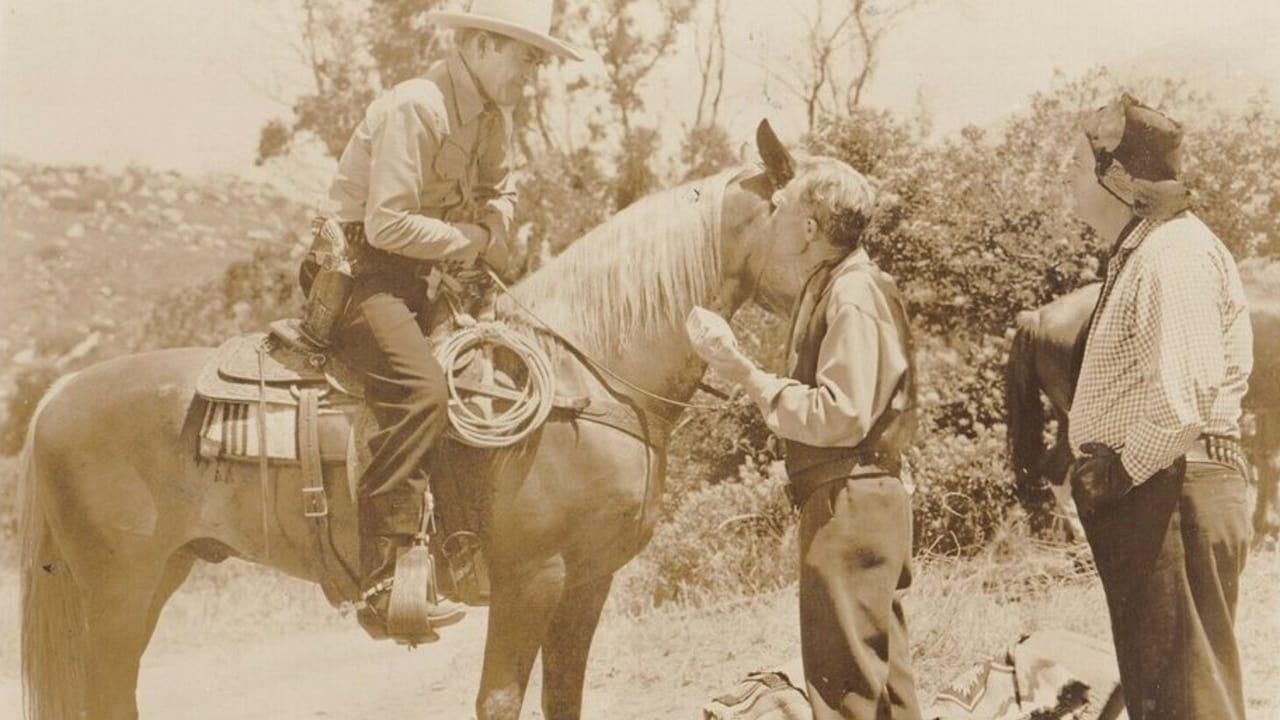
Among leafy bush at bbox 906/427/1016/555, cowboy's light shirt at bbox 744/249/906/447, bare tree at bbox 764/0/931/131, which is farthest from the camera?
bare tree at bbox 764/0/931/131

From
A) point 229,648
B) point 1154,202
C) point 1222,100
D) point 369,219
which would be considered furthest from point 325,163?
point 1154,202

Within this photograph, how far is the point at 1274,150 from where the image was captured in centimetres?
874

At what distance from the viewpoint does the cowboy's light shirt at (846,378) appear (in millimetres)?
3059

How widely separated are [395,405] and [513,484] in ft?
1.59

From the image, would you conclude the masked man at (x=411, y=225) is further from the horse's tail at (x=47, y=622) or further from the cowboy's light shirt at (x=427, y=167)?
the horse's tail at (x=47, y=622)

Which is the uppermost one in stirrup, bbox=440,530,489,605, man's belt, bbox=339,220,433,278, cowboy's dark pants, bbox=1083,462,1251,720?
man's belt, bbox=339,220,433,278

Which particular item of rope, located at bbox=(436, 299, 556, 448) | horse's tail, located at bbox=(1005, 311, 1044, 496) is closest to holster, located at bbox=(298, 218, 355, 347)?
rope, located at bbox=(436, 299, 556, 448)

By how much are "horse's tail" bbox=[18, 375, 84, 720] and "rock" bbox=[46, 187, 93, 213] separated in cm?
2128

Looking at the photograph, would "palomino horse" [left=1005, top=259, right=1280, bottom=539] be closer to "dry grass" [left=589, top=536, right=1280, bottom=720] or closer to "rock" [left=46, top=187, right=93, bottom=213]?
"dry grass" [left=589, top=536, right=1280, bottom=720]

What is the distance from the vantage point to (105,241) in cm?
2378

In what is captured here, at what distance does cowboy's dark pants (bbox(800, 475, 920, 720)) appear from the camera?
313 cm

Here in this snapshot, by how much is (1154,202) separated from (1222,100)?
38.3 ft

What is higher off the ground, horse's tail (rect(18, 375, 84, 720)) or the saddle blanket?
the saddle blanket

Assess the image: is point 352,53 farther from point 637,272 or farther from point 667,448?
point 637,272
